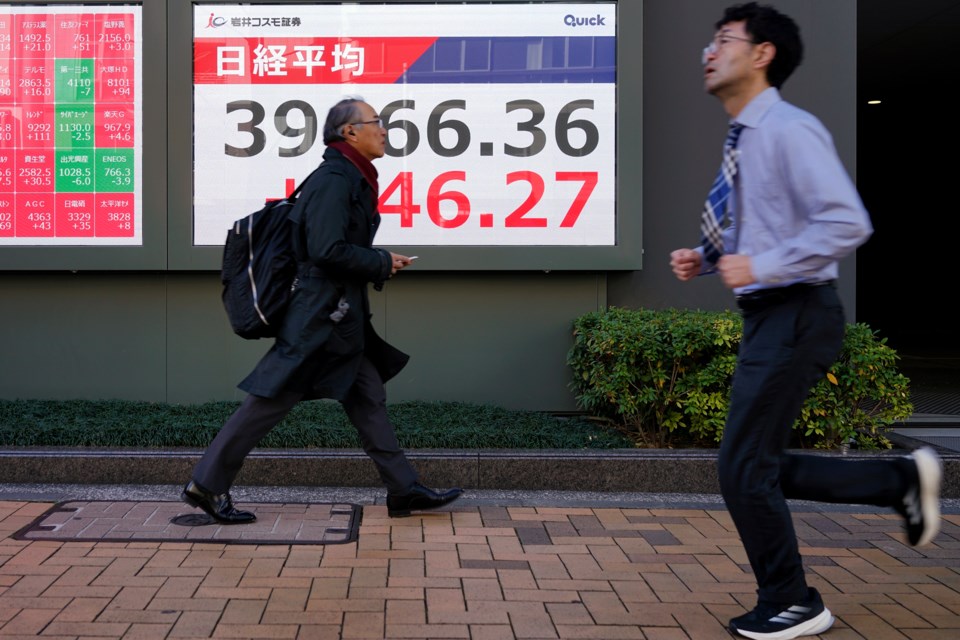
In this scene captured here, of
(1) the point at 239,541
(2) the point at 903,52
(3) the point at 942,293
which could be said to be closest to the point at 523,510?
(1) the point at 239,541

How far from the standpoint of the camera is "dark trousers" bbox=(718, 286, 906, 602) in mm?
2973

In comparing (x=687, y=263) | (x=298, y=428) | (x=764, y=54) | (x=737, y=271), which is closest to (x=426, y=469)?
(x=298, y=428)

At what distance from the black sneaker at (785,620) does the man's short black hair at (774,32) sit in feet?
5.33

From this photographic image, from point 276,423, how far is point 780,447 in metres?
2.25

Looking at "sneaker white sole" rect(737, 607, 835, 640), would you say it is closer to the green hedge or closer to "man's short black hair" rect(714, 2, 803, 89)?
"man's short black hair" rect(714, 2, 803, 89)

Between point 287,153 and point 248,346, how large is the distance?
1287 mm

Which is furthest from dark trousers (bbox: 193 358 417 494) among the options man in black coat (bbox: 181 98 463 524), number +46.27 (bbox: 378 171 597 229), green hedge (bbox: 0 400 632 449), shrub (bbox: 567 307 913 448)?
number +46.27 (bbox: 378 171 597 229)

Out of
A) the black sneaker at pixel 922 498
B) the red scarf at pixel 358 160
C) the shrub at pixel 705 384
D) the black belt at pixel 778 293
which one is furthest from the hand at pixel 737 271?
the shrub at pixel 705 384

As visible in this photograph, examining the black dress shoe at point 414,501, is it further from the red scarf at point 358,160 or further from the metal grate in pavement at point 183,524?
the red scarf at point 358,160

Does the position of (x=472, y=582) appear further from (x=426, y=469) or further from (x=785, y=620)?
(x=426, y=469)

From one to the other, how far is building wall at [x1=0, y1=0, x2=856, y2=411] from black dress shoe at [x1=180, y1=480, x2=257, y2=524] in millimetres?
2263

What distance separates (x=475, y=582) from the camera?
367 cm

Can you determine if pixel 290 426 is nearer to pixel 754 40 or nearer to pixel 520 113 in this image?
pixel 520 113

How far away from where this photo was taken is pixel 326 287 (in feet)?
13.9
